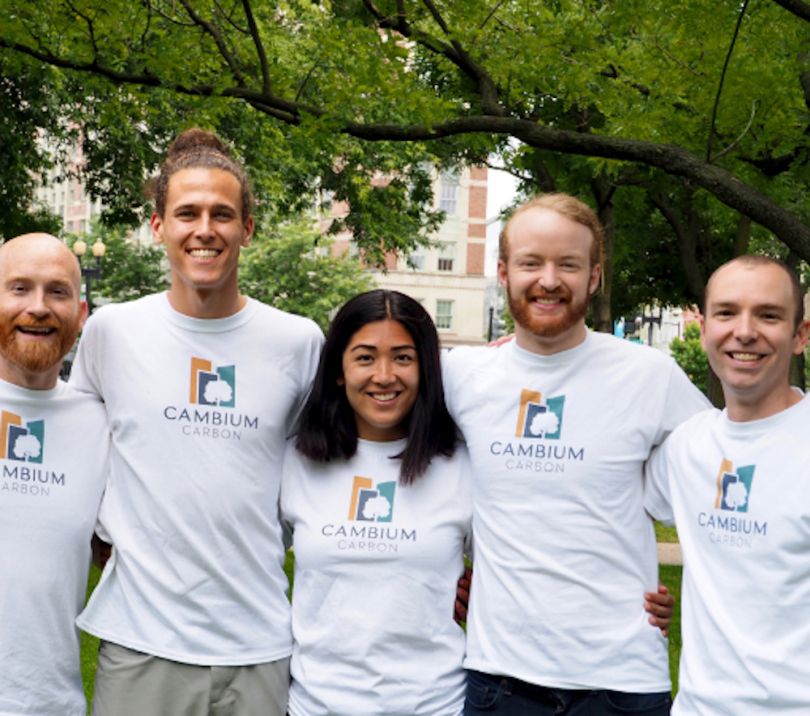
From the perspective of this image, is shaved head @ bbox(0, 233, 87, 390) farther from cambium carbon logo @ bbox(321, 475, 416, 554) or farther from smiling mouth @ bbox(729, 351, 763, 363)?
smiling mouth @ bbox(729, 351, 763, 363)

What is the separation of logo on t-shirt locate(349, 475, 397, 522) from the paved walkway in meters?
8.72

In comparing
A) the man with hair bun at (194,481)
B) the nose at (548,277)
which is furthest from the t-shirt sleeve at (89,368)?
the nose at (548,277)

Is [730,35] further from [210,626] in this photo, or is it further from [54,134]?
[54,134]

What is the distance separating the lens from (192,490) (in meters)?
3.74

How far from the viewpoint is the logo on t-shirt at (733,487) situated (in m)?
3.40

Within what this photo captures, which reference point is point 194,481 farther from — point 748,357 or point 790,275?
point 790,275

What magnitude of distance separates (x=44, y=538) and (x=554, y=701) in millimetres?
1666

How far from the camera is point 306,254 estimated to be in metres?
56.4

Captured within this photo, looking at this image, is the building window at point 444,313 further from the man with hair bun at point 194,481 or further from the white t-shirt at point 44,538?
the white t-shirt at point 44,538

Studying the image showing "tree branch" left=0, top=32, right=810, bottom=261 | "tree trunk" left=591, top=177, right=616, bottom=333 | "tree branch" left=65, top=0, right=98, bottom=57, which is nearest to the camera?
"tree branch" left=0, top=32, right=810, bottom=261

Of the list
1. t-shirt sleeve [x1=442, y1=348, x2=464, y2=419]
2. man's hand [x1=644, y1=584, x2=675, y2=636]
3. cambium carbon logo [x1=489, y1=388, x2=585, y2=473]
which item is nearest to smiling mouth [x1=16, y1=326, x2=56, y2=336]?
t-shirt sleeve [x1=442, y1=348, x2=464, y2=419]

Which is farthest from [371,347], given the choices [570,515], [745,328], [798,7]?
[798,7]

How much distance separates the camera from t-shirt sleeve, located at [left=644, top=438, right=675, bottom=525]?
3732 millimetres

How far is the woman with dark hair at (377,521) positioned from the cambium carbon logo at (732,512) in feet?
2.67
